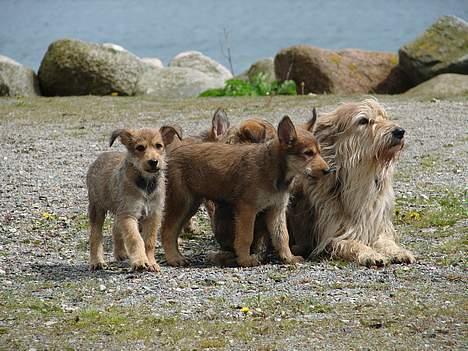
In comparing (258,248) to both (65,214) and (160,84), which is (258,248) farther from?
(160,84)

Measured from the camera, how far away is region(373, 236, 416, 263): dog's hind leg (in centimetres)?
873

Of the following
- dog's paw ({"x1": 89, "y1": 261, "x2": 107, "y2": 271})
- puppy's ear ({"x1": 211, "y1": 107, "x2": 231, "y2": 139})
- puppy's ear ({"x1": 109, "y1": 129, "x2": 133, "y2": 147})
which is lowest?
dog's paw ({"x1": 89, "y1": 261, "x2": 107, "y2": 271})

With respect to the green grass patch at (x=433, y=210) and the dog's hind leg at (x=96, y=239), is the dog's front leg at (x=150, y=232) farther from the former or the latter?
the green grass patch at (x=433, y=210)

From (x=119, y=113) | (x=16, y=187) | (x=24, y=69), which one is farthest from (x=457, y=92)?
(x=16, y=187)

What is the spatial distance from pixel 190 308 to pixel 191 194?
197cm

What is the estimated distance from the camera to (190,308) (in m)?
7.35

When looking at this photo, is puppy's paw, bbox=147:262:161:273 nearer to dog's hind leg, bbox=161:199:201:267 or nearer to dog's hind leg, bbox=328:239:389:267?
dog's hind leg, bbox=161:199:201:267

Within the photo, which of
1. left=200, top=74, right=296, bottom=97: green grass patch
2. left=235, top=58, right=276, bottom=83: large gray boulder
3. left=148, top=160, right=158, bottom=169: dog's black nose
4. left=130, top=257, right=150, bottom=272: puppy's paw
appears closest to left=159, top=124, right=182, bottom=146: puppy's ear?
left=148, top=160, right=158, bottom=169: dog's black nose

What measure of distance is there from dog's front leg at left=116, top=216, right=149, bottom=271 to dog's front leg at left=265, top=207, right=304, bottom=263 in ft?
3.54

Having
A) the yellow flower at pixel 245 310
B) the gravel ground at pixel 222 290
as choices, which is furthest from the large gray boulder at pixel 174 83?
the yellow flower at pixel 245 310

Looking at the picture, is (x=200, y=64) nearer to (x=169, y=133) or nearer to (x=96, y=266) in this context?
(x=169, y=133)

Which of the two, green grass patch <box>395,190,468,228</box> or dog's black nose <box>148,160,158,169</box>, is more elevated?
dog's black nose <box>148,160,158,169</box>

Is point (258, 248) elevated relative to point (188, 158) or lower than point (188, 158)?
lower

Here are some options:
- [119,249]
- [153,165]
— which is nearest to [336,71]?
[119,249]
